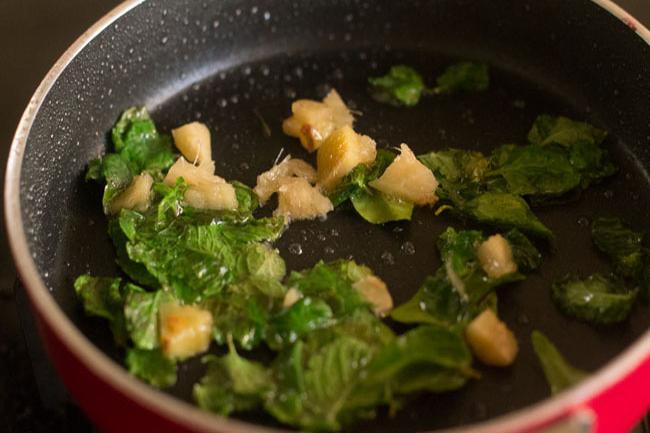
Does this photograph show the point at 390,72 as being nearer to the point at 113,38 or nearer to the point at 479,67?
the point at 479,67

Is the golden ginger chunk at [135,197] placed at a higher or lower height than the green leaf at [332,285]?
higher

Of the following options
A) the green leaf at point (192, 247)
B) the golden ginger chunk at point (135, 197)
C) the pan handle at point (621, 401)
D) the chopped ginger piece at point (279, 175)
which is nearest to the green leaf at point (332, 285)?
the green leaf at point (192, 247)

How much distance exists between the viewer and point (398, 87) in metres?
1.90

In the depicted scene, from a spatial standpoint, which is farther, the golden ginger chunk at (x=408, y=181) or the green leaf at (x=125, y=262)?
the golden ginger chunk at (x=408, y=181)

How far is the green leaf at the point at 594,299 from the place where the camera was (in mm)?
1482

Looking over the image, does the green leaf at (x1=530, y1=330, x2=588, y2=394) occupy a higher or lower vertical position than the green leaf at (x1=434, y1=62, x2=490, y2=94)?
lower

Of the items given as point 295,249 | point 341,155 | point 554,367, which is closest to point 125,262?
point 295,249

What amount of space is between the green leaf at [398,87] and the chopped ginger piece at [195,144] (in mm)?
393

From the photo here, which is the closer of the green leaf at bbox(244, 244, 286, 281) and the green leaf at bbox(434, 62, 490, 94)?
the green leaf at bbox(244, 244, 286, 281)

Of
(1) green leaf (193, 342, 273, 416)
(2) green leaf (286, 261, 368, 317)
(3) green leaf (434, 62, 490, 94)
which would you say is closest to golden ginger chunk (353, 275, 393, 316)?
(2) green leaf (286, 261, 368, 317)

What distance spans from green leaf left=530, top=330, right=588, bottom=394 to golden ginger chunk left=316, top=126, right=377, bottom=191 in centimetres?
49

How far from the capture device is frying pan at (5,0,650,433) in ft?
4.50

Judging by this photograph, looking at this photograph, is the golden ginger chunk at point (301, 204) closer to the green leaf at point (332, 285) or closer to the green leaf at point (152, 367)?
the green leaf at point (332, 285)

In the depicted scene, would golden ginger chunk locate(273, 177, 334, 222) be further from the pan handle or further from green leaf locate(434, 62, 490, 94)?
the pan handle
